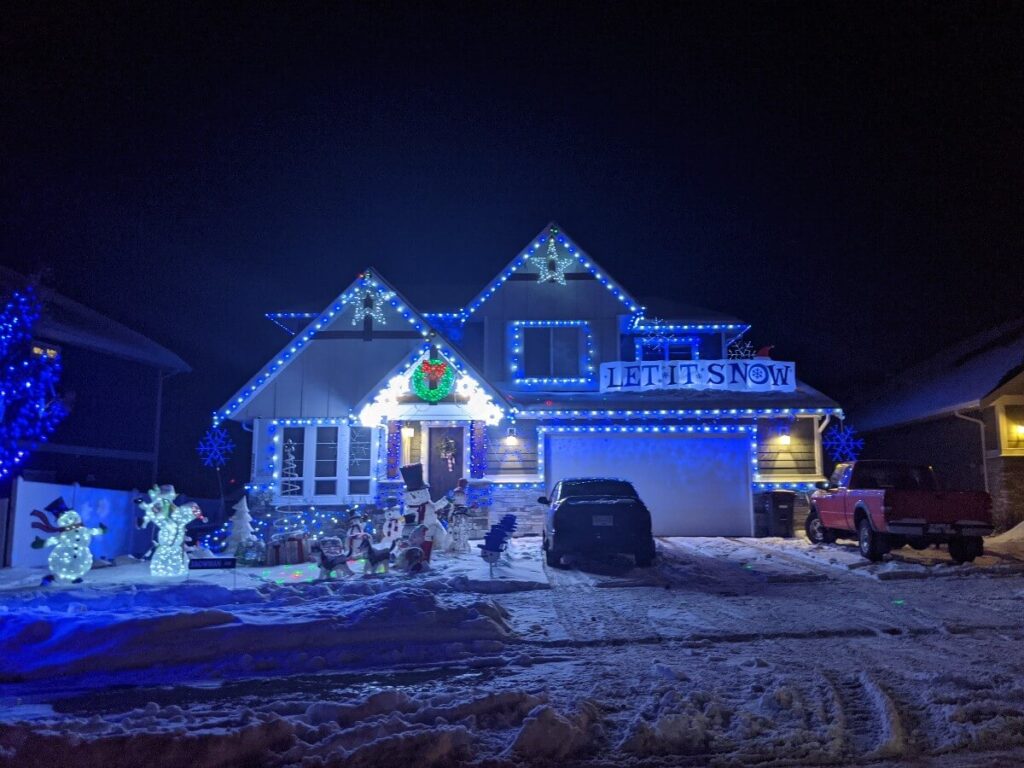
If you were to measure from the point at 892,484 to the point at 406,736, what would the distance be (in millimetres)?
13449

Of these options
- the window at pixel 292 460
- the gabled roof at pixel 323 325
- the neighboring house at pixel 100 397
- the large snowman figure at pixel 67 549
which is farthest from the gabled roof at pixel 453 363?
the neighboring house at pixel 100 397

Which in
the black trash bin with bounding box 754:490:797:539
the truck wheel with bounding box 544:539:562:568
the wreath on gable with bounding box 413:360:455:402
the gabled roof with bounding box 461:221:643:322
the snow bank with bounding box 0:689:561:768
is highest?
the gabled roof with bounding box 461:221:643:322

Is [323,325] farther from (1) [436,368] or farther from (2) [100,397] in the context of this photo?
(2) [100,397]

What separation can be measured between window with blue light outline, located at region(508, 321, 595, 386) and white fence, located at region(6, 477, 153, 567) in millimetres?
9850

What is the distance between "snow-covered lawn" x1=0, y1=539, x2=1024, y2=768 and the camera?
4.36 m

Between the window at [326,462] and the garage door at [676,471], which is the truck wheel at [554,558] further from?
the window at [326,462]

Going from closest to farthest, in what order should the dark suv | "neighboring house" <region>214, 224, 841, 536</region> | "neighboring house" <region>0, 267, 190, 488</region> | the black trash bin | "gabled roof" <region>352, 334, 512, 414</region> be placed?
1. the dark suv
2. "gabled roof" <region>352, 334, 512, 414</region>
3. "neighboring house" <region>214, 224, 841, 536</region>
4. the black trash bin
5. "neighboring house" <region>0, 267, 190, 488</region>

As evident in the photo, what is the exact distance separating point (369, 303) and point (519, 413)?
4.77m

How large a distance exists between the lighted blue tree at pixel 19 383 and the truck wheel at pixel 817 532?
15650mm

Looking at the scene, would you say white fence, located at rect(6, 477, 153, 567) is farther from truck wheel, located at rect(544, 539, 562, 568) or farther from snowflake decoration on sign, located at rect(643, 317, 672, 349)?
snowflake decoration on sign, located at rect(643, 317, 672, 349)

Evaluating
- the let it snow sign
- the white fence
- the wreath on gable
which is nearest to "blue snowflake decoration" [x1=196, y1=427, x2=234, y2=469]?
the white fence

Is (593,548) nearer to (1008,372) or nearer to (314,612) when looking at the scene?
(314,612)

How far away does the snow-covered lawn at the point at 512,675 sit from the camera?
436cm

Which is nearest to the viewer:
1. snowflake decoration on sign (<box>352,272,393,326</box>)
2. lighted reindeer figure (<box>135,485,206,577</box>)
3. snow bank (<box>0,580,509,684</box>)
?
snow bank (<box>0,580,509,684</box>)
